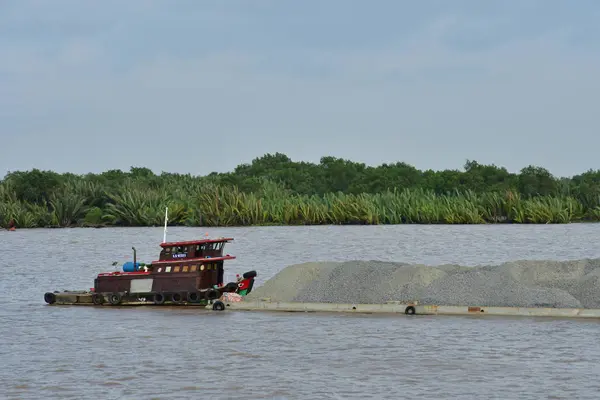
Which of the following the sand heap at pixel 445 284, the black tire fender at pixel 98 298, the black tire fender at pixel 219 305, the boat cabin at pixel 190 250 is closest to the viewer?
the sand heap at pixel 445 284

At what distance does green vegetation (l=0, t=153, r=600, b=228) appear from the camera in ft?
344

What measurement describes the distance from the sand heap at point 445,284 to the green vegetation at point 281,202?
214 feet

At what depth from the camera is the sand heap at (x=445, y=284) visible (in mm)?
34188

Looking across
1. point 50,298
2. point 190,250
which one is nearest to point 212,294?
point 190,250

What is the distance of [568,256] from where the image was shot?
63.6 meters

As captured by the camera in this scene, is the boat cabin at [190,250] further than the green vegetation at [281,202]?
No

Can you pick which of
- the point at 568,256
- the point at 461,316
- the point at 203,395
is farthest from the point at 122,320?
the point at 568,256

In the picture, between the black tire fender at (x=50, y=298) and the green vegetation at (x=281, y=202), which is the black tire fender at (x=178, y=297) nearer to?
the black tire fender at (x=50, y=298)

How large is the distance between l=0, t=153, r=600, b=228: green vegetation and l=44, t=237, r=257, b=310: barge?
64.0 metres

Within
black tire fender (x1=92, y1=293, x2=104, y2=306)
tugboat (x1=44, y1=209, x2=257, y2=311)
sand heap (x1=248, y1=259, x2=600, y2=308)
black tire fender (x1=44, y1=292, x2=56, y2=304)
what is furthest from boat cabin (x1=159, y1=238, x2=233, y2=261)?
black tire fender (x1=44, y1=292, x2=56, y2=304)

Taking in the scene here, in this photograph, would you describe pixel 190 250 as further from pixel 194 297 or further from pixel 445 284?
pixel 445 284

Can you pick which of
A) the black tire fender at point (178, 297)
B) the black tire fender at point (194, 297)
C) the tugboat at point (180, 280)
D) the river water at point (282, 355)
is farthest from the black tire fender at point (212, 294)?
the river water at point (282, 355)

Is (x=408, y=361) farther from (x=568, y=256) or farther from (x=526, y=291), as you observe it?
(x=568, y=256)

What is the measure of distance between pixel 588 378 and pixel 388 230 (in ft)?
254
